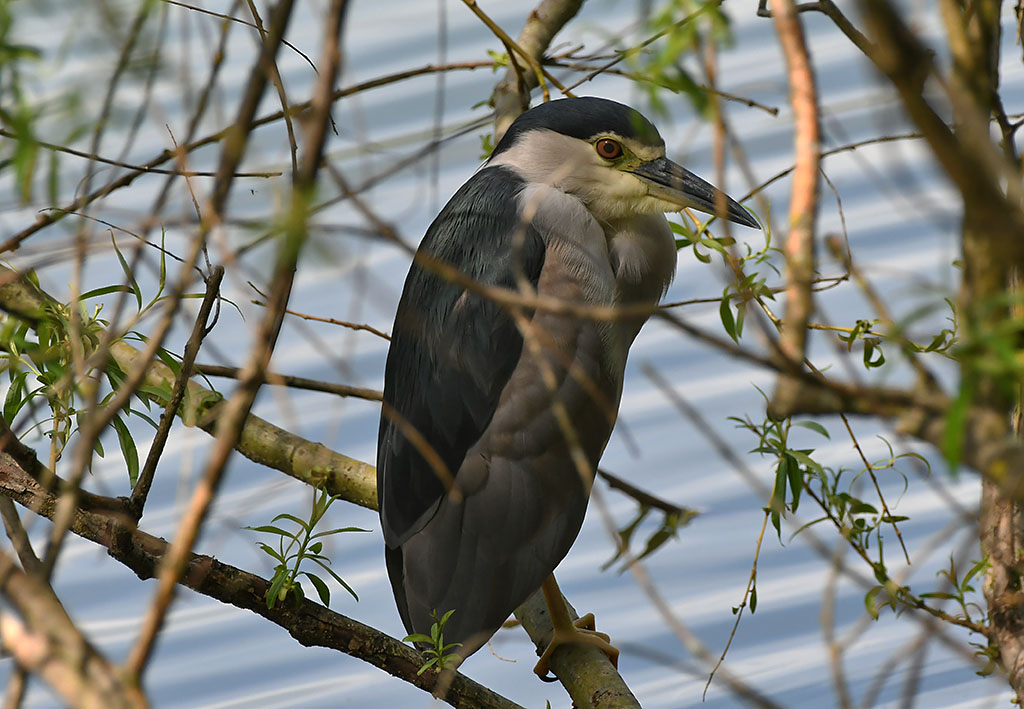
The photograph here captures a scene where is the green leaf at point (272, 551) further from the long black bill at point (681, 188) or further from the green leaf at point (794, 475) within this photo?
the long black bill at point (681, 188)

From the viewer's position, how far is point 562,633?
6.05 ft

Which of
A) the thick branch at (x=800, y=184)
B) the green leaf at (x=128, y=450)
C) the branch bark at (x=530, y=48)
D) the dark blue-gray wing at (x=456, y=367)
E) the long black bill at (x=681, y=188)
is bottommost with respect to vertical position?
the thick branch at (x=800, y=184)

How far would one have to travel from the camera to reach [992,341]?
21.0 inches

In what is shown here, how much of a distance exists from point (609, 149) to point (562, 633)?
0.74m

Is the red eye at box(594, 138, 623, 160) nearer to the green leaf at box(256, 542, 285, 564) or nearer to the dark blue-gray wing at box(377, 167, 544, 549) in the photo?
the dark blue-gray wing at box(377, 167, 544, 549)

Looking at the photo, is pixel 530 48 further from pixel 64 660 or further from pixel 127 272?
pixel 64 660

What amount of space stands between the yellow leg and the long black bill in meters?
0.61

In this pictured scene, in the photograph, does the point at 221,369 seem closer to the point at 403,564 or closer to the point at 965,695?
the point at 403,564

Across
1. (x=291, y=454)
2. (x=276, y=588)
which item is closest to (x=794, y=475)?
(x=276, y=588)

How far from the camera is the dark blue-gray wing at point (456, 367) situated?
5.84 ft

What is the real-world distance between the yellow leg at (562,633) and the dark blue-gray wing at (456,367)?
0.86 feet

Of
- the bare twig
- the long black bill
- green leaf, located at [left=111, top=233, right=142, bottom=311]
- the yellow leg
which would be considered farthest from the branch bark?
Result: the bare twig

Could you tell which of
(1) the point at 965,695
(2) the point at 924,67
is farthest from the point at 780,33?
(1) the point at 965,695

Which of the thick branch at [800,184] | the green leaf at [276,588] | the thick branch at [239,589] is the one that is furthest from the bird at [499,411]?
the thick branch at [800,184]
